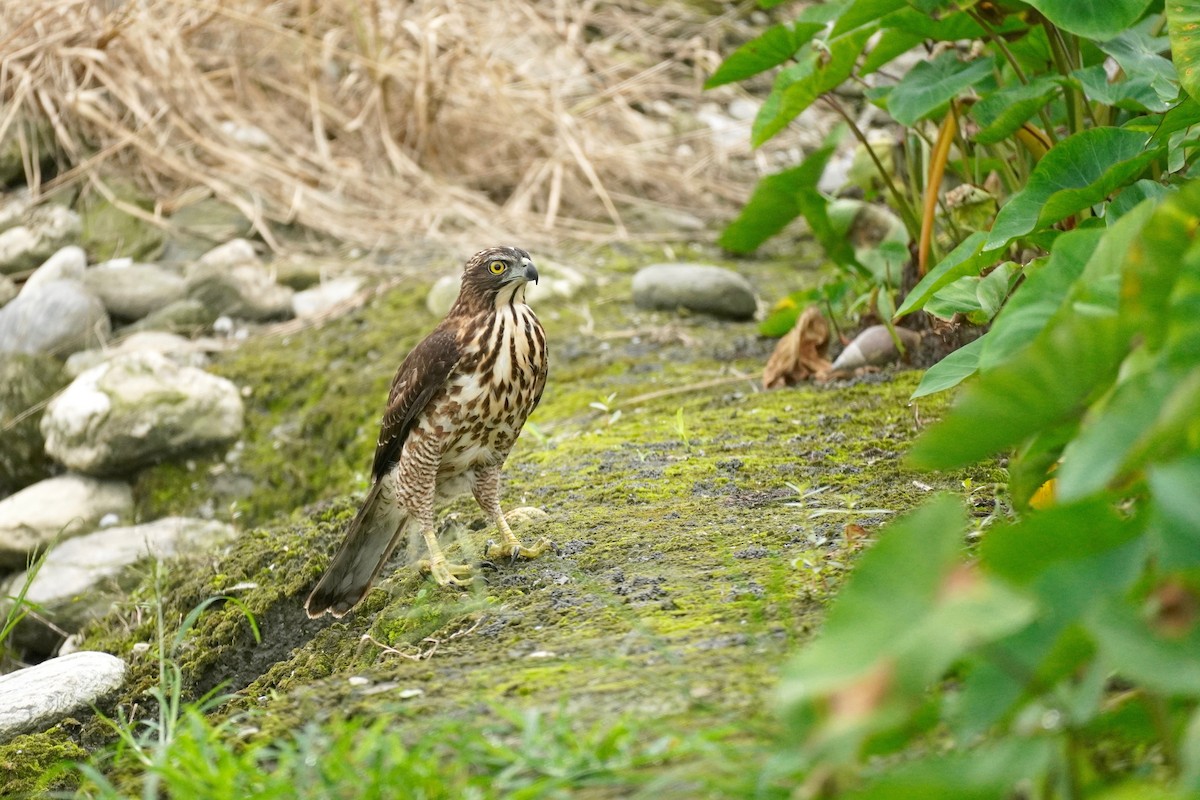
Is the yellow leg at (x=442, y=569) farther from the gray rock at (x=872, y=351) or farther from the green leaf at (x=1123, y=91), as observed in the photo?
the green leaf at (x=1123, y=91)

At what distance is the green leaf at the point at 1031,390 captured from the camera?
1.61m

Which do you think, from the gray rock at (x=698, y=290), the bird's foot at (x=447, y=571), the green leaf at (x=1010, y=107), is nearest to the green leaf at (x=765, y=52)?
the green leaf at (x=1010, y=107)

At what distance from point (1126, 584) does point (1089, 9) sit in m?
2.30

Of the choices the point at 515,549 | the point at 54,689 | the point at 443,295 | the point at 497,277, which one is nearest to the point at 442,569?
the point at 515,549

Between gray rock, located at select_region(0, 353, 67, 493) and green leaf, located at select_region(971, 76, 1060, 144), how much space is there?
4.55 meters

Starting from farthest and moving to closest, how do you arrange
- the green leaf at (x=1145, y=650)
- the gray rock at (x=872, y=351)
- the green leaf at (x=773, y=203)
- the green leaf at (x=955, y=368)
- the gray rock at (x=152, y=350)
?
the gray rock at (x=152, y=350), the green leaf at (x=773, y=203), the gray rock at (x=872, y=351), the green leaf at (x=955, y=368), the green leaf at (x=1145, y=650)

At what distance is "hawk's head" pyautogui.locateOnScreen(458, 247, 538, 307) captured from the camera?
3.97 meters

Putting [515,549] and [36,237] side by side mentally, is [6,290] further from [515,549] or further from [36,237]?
[515,549]

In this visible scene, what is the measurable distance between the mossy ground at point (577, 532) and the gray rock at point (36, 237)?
1.79m

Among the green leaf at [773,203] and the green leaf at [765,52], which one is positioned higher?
the green leaf at [765,52]

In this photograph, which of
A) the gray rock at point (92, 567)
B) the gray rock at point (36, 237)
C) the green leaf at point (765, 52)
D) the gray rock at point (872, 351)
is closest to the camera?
the green leaf at point (765, 52)

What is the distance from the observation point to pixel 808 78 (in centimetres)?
450

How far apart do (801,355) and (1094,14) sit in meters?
2.10

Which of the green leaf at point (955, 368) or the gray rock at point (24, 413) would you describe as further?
the gray rock at point (24, 413)
